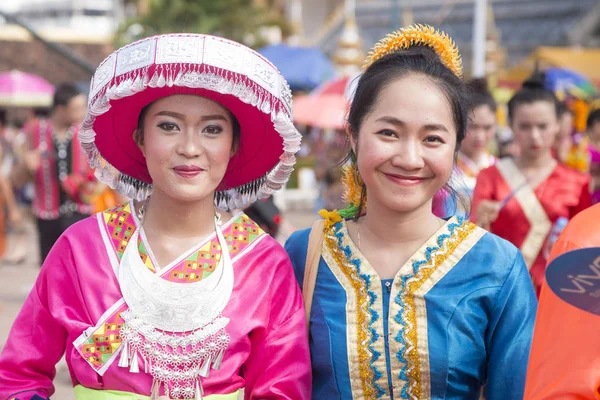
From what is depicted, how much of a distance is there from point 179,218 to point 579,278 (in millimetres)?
1389

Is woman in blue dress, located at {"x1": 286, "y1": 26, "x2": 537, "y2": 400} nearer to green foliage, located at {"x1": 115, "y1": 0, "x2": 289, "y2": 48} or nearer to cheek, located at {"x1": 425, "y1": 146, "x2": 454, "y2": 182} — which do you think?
cheek, located at {"x1": 425, "y1": 146, "x2": 454, "y2": 182}

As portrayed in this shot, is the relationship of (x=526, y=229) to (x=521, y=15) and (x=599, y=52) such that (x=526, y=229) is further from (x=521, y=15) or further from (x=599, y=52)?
(x=521, y=15)

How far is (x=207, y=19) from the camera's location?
19656 mm

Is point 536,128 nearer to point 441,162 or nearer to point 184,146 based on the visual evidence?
point 441,162

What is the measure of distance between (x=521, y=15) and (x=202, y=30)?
36.6ft

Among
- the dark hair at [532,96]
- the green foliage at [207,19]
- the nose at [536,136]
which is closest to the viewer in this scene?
the nose at [536,136]

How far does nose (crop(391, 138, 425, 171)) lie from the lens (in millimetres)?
2375

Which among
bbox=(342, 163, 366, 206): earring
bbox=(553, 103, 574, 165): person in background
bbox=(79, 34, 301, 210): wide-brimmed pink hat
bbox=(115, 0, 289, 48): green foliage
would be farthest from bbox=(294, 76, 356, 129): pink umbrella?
bbox=(115, 0, 289, 48): green foliage

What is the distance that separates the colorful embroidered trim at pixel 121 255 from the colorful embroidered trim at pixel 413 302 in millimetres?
A: 473

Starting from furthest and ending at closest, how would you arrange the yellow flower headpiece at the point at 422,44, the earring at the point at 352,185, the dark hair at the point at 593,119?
the dark hair at the point at 593,119 < the earring at the point at 352,185 < the yellow flower headpiece at the point at 422,44

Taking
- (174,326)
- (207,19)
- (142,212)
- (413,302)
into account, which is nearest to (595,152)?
(413,302)

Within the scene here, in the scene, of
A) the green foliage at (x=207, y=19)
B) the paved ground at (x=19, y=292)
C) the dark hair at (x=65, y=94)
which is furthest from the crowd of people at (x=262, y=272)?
the green foliage at (x=207, y=19)

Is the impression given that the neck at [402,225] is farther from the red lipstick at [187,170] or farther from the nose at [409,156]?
the red lipstick at [187,170]

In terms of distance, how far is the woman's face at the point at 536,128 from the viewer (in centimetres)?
440
